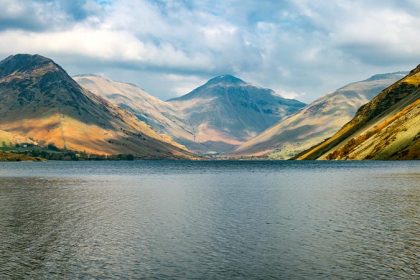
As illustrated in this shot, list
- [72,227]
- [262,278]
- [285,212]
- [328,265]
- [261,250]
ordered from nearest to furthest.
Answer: [262,278], [328,265], [261,250], [72,227], [285,212]

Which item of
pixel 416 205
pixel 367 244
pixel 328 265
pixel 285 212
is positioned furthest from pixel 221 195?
pixel 328 265

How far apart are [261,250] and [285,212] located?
34.3m

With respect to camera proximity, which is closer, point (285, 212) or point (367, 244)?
point (367, 244)

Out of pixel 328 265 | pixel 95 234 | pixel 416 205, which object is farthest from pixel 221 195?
pixel 328 265

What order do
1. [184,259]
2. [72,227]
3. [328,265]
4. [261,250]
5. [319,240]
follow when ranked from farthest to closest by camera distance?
[72,227], [319,240], [261,250], [184,259], [328,265]

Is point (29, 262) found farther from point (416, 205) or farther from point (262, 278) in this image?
point (416, 205)

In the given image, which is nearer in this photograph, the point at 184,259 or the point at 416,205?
the point at 184,259

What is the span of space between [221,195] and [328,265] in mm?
76875

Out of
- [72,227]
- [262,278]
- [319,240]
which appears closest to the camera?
[262,278]

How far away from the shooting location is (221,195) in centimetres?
12700

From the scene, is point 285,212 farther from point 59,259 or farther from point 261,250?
point 59,259

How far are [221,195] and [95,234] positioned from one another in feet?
195

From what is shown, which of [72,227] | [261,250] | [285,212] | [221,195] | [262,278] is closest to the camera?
[262,278]

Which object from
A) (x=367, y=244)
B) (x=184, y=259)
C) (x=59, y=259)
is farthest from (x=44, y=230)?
(x=367, y=244)
